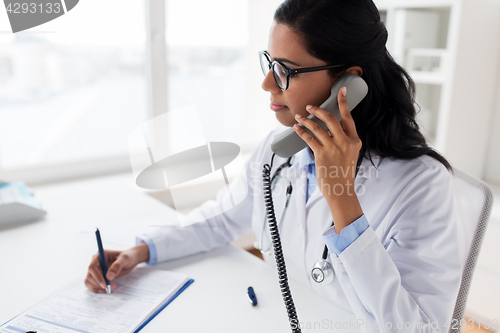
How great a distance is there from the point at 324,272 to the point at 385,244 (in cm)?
15

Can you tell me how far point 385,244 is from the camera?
3.00ft

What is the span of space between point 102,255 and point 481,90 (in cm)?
200

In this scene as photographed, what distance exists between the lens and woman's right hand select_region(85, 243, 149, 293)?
3.09 feet

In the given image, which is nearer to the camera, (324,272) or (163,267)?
(324,272)

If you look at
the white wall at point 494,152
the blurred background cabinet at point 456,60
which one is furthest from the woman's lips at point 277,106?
the white wall at point 494,152

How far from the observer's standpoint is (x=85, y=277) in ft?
3.27

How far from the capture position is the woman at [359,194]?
2.65ft

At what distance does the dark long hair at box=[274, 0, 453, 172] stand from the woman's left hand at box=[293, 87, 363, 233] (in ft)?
0.61

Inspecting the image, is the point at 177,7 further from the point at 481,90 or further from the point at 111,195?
the point at 481,90

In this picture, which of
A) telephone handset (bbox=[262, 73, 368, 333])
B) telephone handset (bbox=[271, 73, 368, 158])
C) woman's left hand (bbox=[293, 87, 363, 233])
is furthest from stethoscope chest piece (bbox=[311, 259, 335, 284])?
telephone handset (bbox=[271, 73, 368, 158])

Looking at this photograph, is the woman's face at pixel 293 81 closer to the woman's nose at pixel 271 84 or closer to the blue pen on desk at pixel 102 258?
the woman's nose at pixel 271 84

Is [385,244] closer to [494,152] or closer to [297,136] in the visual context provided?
[297,136]

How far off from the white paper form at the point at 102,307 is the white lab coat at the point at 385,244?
0.12 m

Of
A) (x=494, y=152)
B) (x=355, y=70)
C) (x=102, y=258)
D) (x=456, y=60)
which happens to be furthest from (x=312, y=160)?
(x=494, y=152)
